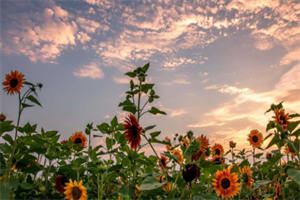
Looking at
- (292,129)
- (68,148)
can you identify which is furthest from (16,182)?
(292,129)

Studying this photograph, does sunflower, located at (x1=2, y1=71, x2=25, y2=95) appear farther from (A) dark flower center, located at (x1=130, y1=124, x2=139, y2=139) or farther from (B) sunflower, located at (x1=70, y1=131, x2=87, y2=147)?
(B) sunflower, located at (x1=70, y1=131, x2=87, y2=147)

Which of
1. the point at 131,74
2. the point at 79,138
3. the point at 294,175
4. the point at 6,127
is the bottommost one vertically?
the point at 294,175

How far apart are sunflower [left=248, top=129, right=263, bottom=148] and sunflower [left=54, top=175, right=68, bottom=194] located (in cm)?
400

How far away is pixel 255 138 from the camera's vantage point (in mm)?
5105

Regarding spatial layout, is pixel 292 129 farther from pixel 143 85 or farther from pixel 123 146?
pixel 123 146

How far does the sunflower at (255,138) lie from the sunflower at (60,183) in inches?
157

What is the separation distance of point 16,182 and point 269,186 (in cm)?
341

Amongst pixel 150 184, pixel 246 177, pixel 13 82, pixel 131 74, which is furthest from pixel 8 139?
pixel 246 177

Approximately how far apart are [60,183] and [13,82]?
1283 mm

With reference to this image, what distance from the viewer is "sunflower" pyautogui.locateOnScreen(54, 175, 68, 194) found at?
2229mm

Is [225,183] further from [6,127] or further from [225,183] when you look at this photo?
[6,127]

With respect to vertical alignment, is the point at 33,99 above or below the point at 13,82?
below

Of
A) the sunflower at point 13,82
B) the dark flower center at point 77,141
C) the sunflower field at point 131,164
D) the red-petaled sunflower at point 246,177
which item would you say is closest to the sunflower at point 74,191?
the sunflower field at point 131,164

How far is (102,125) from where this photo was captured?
2510 mm
